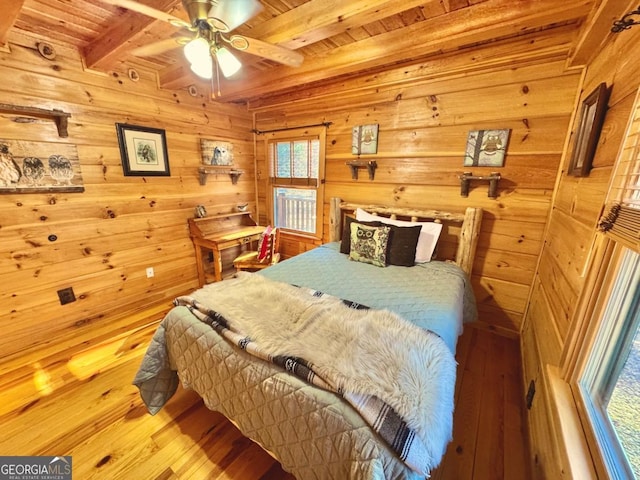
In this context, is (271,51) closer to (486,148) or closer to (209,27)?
(209,27)

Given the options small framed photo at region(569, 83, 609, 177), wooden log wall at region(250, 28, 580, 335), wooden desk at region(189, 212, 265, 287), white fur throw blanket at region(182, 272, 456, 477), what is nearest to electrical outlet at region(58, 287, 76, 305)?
wooden desk at region(189, 212, 265, 287)

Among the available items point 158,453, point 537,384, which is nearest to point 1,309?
point 158,453

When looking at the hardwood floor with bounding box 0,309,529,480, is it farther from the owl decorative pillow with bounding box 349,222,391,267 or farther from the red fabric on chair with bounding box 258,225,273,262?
the red fabric on chair with bounding box 258,225,273,262

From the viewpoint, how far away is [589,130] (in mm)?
1258

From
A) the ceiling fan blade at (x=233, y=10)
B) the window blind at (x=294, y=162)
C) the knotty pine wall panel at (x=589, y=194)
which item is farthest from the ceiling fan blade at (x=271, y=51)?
the knotty pine wall panel at (x=589, y=194)

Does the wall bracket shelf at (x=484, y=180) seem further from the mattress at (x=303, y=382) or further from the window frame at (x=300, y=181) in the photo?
the window frame at (x=300, y=181)

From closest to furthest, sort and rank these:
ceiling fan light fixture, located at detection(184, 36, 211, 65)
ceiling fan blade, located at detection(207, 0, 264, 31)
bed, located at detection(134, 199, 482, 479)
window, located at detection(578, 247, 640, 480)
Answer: window, located at detection(578, 247, 640, 480) → bed, located at detection(134, 199, 482, 479) → ceiling fan blade, located at detection(207, 0, 264, 31) → ceiling fan light fixture, located at detection(184, 36, 211, 65)

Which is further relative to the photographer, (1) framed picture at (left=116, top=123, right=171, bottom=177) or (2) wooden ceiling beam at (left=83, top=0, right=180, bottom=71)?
(1) framed picture at (left=116, top=123, right=171, bottom=177)

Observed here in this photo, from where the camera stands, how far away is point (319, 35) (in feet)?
5.31

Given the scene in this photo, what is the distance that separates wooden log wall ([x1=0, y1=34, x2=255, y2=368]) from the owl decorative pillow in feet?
6.43

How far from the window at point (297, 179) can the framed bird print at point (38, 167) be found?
1988 millimetres

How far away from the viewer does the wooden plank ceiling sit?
1383 mm

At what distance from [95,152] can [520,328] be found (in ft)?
13.1

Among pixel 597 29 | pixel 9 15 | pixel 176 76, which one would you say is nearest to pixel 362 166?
pixel 597 29
